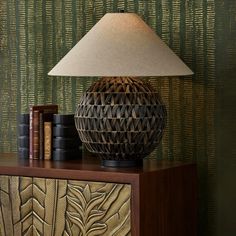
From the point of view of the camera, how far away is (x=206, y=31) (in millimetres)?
2715

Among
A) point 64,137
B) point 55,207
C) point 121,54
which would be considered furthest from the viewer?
point 64,137

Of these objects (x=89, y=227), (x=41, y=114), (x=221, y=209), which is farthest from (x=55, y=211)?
(x=221, y=209)

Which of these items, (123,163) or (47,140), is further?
(47,140)

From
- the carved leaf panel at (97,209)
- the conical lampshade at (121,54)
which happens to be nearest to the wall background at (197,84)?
the conical lampshade at (121,54)

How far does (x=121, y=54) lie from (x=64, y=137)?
41cm

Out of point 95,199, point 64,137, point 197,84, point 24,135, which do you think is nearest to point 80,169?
point 95,199

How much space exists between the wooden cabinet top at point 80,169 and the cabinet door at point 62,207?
2cm

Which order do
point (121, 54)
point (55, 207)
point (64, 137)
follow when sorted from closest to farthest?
point (121, 54) → point (55, 207) → point (64, 137)

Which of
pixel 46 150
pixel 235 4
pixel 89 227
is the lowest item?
pixel 89 227

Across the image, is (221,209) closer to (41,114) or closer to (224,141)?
(224,141)

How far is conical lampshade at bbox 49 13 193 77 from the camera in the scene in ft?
7.89

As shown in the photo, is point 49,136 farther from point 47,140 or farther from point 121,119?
point 121,119

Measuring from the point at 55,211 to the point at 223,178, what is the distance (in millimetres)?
573

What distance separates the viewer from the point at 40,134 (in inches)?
108
